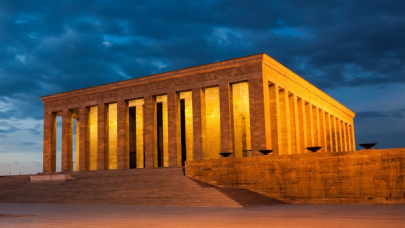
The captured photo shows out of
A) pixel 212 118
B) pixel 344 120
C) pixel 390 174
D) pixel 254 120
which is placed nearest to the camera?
pixel 390 174

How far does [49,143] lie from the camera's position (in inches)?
1666

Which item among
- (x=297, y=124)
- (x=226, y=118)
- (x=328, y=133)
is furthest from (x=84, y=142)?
(x=328, y=133)

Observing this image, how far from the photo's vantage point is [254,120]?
30.7 metres

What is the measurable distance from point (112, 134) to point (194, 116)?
11.8 m

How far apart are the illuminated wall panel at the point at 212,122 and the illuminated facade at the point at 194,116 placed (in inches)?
3.2

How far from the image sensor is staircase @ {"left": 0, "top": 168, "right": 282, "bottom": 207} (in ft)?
68.7

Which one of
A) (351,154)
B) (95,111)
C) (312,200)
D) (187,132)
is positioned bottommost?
(312,200)

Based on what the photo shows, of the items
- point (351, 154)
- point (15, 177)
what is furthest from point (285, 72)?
point (15, 177)

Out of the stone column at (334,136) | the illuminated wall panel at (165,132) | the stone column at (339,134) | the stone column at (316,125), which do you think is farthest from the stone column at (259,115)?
the stone column at (339,134)

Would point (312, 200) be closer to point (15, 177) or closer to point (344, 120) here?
point (15, 177)

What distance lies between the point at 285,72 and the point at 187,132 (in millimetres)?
9540

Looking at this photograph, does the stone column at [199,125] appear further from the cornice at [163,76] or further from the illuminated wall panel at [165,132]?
the illuminated wall panel at [165,132]

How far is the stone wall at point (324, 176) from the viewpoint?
794 inches

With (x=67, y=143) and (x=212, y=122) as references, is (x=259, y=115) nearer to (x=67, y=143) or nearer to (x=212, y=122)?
(x=212, y=122)
